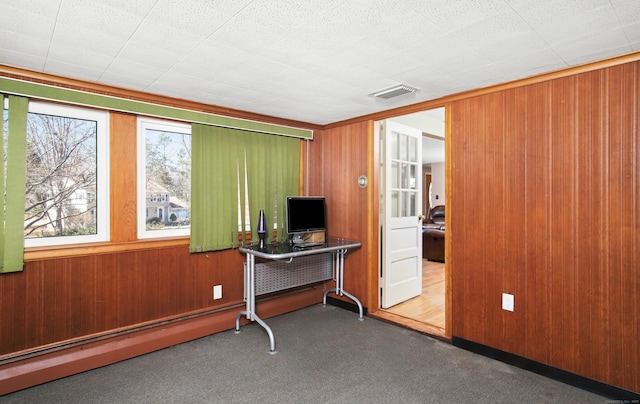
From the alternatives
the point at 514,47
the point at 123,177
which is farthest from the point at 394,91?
the point at 123,177

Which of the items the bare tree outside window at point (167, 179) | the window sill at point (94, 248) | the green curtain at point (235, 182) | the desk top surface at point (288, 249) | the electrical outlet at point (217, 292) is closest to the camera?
the window sill at point (94, 248)

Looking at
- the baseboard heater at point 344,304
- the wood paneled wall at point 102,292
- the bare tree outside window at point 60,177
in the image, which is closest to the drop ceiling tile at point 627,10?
the baseboard heater at point 344,304

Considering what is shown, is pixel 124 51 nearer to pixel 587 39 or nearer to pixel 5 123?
pixel 5 123

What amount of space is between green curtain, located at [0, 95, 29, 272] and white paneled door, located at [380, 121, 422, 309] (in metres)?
3.15

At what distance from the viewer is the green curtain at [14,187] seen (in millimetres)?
2330

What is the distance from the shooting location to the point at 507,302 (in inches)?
106

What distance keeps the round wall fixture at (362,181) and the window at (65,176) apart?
7.99 feet

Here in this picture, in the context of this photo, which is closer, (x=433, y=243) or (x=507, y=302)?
(x=507, y=302)

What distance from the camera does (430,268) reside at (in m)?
6.02

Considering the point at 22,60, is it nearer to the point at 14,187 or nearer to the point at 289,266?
the point at 14,187

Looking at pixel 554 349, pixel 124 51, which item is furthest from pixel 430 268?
pixel 124 51

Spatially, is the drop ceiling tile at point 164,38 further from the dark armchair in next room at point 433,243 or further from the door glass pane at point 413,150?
the dark armchair in next room at point 433,243

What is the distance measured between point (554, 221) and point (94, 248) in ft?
11.5

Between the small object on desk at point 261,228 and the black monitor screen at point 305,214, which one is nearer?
the small object on desk at point 261,228
